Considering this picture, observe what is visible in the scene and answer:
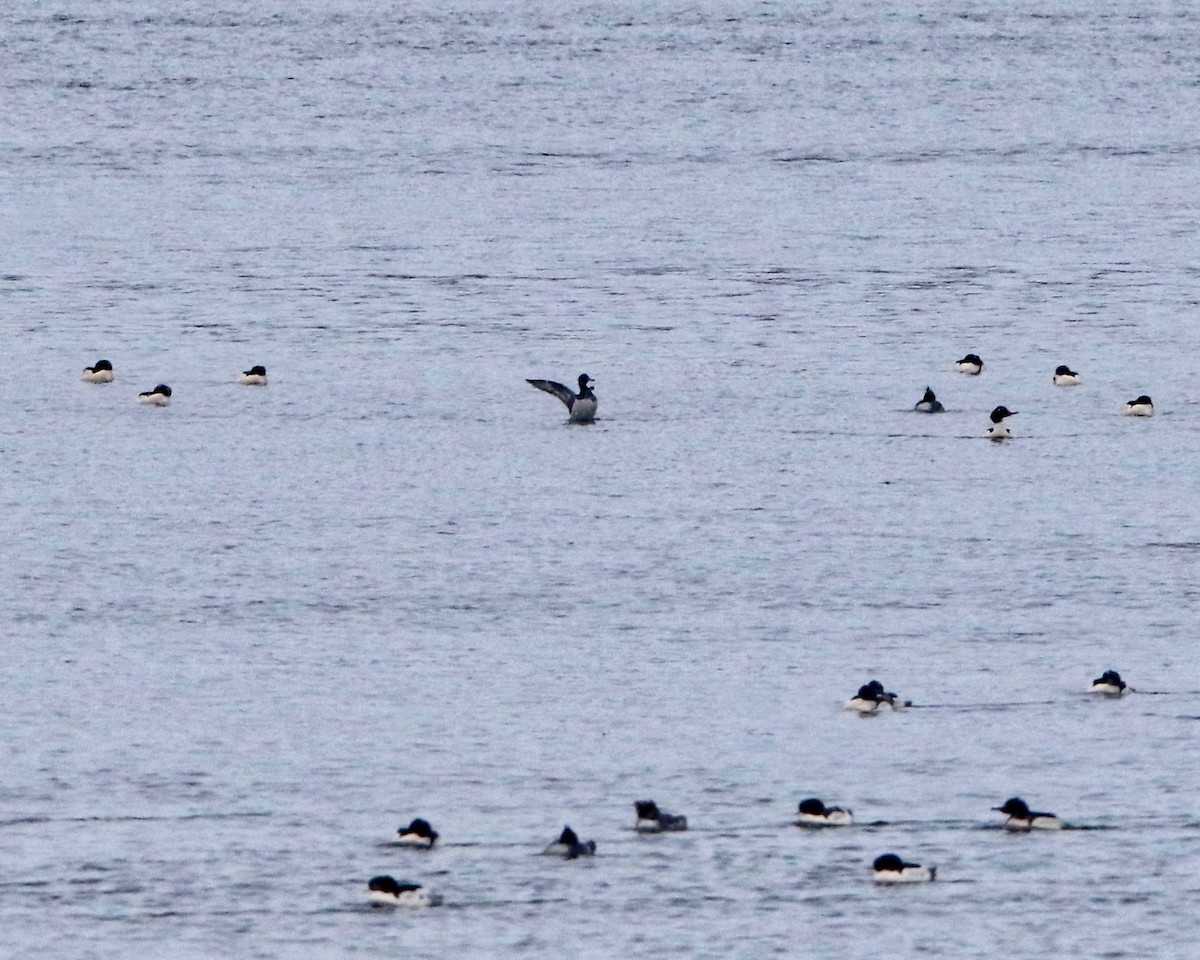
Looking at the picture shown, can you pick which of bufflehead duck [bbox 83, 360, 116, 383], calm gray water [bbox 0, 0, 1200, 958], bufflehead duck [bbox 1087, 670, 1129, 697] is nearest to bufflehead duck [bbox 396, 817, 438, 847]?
calm gray water [bbox 0, 0, 1200, 958]

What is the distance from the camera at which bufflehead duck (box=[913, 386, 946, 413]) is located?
112 feet

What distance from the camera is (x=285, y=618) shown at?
25.1 metres

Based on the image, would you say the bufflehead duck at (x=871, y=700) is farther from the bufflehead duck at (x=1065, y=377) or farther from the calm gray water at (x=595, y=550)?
the bufflehead duck at (x=1065, y=377)

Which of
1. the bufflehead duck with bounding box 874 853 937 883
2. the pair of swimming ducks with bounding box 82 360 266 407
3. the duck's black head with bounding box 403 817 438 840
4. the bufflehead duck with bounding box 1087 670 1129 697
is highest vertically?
the pair of swimming ducks with bounding box 82 360 266 407

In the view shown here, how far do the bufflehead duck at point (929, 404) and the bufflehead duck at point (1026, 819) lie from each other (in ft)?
48.6

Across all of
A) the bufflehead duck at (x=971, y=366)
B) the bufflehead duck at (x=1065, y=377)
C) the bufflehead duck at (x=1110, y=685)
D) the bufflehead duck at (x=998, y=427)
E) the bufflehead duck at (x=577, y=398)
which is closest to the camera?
the bufflehead duck at (x=1110, y=685)

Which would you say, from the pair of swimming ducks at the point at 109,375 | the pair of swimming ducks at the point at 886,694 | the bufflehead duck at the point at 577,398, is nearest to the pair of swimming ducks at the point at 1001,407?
the bufflehead duck at the point at 577,398

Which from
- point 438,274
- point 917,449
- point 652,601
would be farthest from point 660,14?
point 652,601

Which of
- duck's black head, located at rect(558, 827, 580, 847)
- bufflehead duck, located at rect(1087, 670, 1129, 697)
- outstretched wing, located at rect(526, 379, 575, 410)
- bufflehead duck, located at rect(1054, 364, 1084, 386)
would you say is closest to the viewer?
duck's black head, located at rect(558, 827, 580, 847)

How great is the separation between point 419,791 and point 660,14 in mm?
76806

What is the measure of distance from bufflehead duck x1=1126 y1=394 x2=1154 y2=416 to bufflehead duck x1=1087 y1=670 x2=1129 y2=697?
11.7 meters

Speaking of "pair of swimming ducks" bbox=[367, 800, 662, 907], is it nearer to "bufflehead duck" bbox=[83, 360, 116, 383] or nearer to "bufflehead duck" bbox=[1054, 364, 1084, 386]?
"bufflehead duck" bbox=[1054, 364, 1084, 386]

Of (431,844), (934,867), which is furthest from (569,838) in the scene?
(934,867)

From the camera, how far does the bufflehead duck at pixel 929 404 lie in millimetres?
34000
